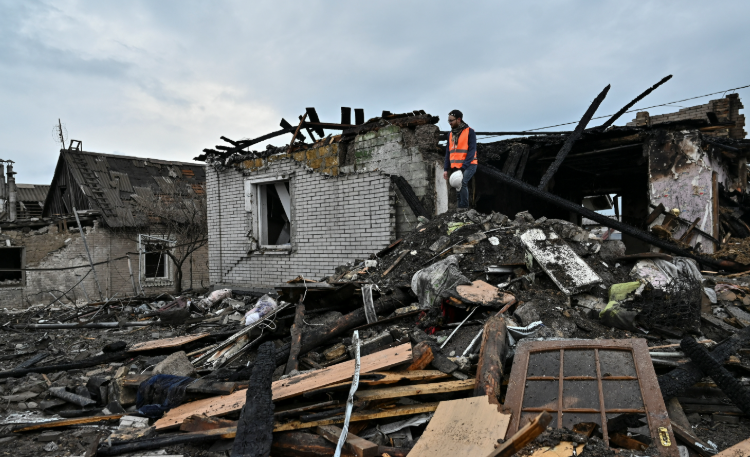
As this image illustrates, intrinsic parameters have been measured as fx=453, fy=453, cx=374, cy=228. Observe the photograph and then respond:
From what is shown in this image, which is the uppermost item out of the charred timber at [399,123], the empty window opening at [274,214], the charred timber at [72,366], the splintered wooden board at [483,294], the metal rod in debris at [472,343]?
the charred timber at [399,123]

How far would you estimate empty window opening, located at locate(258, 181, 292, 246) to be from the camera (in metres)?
9.50

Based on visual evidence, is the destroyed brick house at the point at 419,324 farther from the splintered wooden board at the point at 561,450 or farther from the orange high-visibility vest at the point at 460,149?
the orange high-visibility vest at the point at 460,149

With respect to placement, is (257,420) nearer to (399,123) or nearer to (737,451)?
(737,451)

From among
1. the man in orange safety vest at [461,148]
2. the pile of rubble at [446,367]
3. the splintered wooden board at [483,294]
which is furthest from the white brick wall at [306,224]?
the splintered wooden board at [483,294]

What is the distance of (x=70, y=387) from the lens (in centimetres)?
448

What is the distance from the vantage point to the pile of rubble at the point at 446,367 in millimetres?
2656

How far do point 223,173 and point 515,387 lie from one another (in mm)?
8724

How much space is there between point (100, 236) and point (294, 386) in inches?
543

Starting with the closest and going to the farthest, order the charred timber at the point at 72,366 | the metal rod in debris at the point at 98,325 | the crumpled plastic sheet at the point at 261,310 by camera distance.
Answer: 1. the charred timber at the point at 72,366
2. the crumpled plastic sheet at the point at 261,310
3. the metal rod in debris at the point at 98,325

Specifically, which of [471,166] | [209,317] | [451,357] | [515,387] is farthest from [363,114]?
[515,387]

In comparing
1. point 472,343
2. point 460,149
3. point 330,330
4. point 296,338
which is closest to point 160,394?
point 296,338

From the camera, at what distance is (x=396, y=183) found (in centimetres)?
749

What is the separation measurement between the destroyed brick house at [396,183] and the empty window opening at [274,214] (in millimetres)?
22

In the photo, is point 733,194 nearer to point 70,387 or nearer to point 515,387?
point 515,387
